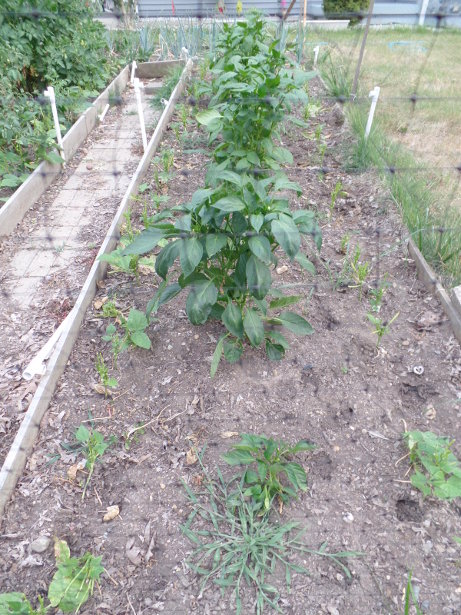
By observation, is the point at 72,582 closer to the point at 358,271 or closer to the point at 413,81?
the point at 358,271

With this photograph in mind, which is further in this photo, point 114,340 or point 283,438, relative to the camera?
point 114,340

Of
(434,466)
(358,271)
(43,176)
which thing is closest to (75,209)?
(43,176)

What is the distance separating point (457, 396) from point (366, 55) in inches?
224

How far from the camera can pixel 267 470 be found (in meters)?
1.69

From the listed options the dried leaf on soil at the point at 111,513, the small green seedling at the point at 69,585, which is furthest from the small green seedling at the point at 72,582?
the dried leaf on soil at the point at 111,513

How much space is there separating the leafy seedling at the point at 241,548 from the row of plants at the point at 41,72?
275cm

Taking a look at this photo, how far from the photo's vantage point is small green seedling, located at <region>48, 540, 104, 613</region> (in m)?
1.42

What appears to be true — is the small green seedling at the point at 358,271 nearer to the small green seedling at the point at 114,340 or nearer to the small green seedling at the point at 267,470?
the small green seedling at the point at 267,470

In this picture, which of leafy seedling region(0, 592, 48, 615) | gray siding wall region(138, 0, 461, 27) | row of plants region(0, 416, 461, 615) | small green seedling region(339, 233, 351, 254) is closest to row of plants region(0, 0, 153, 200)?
gray siding wall region(138, 0, 461, 27)

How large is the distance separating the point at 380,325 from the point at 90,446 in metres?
1.40

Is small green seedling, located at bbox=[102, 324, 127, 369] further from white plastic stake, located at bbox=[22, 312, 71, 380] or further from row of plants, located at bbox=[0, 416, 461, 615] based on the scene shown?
row of plants, located at bbox=[0, 416, 461, 615]

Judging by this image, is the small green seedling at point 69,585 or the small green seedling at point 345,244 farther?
the small green seedling at point 345,244

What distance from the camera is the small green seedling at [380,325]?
2146 mm

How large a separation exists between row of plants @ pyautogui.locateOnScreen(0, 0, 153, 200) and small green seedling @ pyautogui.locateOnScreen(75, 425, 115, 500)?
7.42 ft
